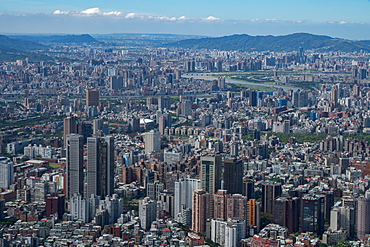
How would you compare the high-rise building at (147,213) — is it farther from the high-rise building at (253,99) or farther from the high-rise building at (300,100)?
the high-rise building at (300,100)

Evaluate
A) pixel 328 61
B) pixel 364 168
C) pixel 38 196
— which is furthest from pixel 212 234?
pixel 328 61

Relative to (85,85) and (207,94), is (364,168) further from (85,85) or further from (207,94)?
(85,85)

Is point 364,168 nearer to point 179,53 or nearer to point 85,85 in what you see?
point 85,85

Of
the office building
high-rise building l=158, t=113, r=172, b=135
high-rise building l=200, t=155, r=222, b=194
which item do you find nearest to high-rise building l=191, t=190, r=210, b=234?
high-rise building l=200, t=155, r=222, b=194

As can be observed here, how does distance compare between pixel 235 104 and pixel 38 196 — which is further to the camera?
pixel 235 104

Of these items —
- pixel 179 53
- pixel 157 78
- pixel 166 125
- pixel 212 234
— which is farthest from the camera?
pixel 179 53

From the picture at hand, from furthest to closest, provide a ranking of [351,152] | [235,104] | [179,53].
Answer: [179,53] → [235,104] → [351,152]

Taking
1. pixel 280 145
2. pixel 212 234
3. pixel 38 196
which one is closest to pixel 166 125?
pixel 280 145

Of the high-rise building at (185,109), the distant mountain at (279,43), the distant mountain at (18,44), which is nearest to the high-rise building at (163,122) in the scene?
the high-rise building at (185,109)
